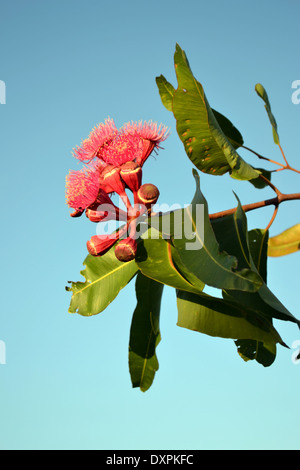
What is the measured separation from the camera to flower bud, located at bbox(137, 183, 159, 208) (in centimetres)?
167

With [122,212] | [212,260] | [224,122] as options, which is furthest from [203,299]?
[224,122]

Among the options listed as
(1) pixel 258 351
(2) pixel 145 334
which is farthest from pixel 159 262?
(1) pixel 258 351

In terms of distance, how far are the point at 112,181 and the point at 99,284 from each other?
484 mm

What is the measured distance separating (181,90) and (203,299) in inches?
26.4

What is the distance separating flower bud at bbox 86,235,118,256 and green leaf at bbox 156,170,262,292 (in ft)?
0.78

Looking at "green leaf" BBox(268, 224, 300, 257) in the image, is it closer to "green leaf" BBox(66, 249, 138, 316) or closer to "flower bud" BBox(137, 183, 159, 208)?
"green leaf" BBox(66, 249, 138, 316)

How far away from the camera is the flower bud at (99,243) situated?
5.66 feet

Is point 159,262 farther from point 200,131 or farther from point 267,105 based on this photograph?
point 267,105

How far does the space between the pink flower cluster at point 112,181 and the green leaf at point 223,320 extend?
26 cm

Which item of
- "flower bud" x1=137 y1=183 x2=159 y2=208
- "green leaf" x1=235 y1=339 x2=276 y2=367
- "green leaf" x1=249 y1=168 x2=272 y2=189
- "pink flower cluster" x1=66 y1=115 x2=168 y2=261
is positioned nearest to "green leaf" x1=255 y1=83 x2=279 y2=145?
"green leaf" x1=249 y1=168 x2=272 y2=189

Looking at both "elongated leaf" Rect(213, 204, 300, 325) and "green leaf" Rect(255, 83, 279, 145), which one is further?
"green leaf" Rect(255, 83, 279, 145)

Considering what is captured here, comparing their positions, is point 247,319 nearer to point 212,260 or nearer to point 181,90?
point 212,260

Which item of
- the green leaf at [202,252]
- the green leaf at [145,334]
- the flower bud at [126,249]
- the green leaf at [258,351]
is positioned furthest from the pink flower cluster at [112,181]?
the green leaf at [258,351]

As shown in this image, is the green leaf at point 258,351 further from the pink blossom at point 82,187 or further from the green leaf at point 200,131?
the pink blossom at point 82,187
